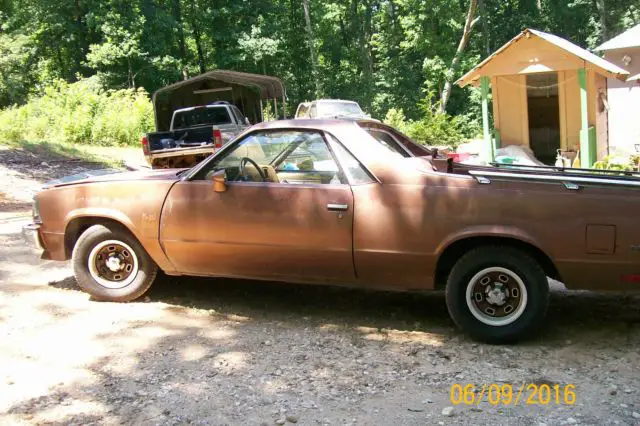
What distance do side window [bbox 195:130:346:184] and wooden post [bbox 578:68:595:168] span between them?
30.1 ft

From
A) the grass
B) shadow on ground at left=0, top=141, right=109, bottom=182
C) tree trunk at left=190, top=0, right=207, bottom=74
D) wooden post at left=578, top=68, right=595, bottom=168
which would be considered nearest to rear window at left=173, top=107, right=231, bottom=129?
shadow on ground at left=0, top=141, right=109, bottom=182

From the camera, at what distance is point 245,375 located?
3.87 meters

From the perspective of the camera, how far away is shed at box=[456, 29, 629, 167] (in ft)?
40.7

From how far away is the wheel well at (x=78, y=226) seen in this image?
5.21m

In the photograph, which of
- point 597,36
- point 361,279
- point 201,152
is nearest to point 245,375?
point 361,279

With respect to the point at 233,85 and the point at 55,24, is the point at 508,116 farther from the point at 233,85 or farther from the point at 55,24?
the point at 55,24

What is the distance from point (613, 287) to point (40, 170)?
13609mm

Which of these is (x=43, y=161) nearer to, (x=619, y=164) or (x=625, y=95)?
(x=619, y=164)

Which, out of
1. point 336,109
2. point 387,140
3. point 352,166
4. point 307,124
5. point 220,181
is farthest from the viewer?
point 336,109

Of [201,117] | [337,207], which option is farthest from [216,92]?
[337,207]

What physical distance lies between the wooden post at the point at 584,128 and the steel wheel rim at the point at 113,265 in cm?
1004

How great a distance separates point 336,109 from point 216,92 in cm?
453

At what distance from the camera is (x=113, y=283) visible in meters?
5.29

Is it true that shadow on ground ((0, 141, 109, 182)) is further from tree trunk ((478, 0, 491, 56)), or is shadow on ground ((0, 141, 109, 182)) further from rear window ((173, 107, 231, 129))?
tree trunk ((478, 0, 491, 56))
